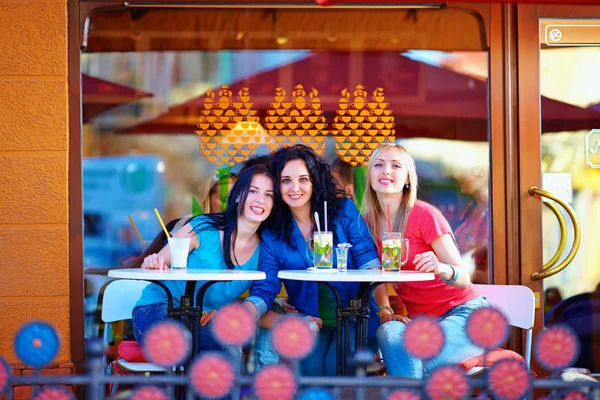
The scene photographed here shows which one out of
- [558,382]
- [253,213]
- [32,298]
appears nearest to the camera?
[558,382]

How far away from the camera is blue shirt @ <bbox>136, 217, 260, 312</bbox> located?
373 centimetres

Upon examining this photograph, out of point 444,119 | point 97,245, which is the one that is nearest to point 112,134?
point 97,245

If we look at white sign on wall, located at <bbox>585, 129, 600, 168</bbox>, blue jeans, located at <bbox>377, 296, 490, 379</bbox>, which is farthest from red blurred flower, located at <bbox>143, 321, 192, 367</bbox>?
white sign on wall, located at <bbox>585, 129, 600, 168</bbox>

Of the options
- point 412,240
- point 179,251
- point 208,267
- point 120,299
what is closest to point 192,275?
point 179,251

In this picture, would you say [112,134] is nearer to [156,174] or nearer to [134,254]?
[156,174]

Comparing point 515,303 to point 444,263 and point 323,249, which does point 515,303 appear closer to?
point 444,263

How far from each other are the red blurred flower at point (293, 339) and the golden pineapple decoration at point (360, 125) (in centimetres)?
249

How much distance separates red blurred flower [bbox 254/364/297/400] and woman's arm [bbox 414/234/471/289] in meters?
1.56

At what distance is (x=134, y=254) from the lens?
13.8ft

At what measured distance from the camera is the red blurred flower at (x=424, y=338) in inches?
73.5

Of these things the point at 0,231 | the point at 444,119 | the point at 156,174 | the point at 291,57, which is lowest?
the point at 0,231

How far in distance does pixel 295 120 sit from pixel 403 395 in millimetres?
2618

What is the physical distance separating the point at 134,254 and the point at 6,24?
4.26 feet

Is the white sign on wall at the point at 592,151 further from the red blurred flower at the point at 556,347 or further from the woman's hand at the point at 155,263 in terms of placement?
the red blurred flower at the point at 556,347
